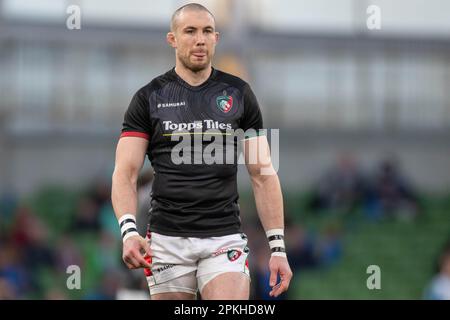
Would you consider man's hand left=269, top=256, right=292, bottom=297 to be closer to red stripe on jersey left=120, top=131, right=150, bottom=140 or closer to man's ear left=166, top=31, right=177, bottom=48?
red stripe on jersey left=120, top=131, right=150, bottom=140

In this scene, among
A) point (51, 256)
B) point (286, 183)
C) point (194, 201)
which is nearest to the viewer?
point (194, 201)

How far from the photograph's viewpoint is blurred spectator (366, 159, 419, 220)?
1914 cm

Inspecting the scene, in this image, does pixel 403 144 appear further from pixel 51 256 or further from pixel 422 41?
pixel 51 256

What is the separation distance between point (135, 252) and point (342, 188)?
14662 mm

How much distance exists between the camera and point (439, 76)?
69.7ft

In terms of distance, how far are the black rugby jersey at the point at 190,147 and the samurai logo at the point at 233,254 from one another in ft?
0.39

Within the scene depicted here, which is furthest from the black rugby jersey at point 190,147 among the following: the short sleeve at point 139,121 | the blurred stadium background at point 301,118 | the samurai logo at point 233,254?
the blurred stadium background at point 301,118

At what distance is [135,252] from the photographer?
5.10 m

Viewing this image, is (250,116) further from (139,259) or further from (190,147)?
(139,259)

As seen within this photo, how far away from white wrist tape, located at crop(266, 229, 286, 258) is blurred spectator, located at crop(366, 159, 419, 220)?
44.8 feet

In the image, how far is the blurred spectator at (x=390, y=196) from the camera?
19141mm

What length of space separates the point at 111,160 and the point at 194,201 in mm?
14382

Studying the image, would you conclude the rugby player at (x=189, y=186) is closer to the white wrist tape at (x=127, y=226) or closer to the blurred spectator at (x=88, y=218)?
the white wrist tape at (x=127, y=226)
